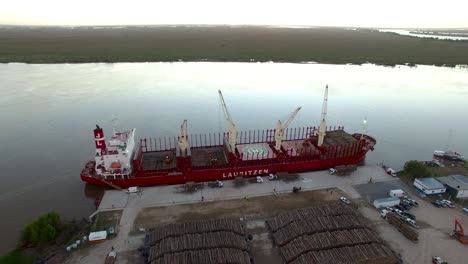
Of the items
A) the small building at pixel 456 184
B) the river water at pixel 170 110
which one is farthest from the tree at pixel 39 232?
the small building at pixel 456 184

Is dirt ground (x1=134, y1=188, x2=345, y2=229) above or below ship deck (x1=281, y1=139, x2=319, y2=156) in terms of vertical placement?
below

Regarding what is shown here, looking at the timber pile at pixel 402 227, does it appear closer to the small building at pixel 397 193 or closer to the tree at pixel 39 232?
the small building at pixel 397 193

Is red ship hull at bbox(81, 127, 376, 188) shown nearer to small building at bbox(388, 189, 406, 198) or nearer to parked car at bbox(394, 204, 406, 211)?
small building at bbox(388, 189, 406, 198)

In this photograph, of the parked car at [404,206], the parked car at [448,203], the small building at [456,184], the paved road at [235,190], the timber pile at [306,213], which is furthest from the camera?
the small building at [456,184]

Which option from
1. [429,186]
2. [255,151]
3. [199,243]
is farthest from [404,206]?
[199,243]

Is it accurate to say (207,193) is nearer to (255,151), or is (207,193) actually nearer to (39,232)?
(255,151)

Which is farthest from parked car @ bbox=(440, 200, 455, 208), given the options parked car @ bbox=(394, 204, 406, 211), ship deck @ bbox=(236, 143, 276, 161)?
ship deck @ bbox=(236, 143, 276, 161)
